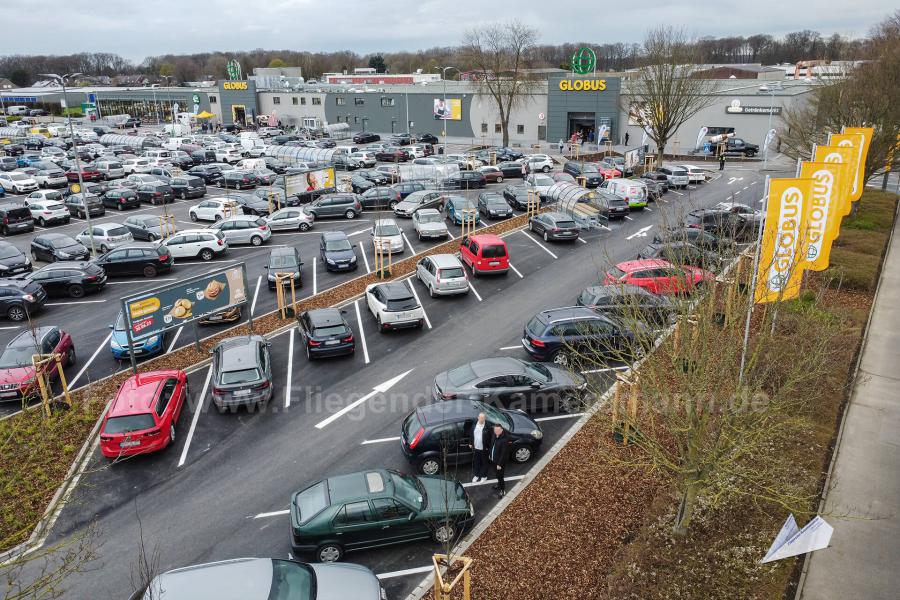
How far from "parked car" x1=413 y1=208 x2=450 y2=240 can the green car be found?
810 inches

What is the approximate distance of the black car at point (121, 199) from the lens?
41.6 meters

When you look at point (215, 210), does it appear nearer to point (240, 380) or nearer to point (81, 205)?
point (81, 205)

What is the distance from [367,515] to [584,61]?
62.7 meters

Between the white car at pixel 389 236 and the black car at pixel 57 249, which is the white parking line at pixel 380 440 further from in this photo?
the black car at pixel 57 249

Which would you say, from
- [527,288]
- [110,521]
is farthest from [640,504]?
[527,288]

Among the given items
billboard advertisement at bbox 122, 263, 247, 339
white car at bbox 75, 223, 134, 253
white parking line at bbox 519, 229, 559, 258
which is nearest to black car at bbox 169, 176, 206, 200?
white car at bbox 75, 223, 134, 253

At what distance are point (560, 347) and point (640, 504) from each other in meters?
6.12

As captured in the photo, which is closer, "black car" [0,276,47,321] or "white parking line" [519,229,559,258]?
"black car" [0,276,47,321]

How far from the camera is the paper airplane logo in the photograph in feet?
27.2

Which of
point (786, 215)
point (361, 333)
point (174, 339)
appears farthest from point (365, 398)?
point (786, 215)

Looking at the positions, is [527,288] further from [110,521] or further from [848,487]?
[110,521]

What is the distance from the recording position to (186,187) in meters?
45.1

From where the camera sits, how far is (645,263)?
850 inches

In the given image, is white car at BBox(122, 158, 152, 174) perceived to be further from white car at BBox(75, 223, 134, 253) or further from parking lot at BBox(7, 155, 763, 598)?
parking lot at BBox(7, 155, 763, 598)
